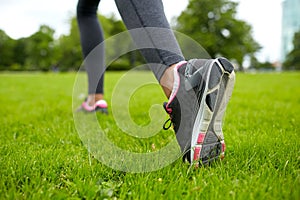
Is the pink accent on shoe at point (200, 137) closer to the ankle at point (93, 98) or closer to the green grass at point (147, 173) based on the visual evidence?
the green grass at point (147, 173)

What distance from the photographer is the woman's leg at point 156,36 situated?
46.4 inches

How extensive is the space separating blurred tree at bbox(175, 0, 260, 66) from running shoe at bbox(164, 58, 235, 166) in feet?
84.2

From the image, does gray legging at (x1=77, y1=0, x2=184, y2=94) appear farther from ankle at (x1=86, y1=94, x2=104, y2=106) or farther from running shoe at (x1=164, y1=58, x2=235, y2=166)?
ankle at (x1=86, y1=94, x2=104, y2=106)

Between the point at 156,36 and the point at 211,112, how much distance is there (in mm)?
386

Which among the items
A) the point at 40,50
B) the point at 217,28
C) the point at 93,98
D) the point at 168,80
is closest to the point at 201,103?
the point at 168,80

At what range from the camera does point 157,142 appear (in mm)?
1573

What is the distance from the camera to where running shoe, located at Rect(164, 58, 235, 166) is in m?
1.11

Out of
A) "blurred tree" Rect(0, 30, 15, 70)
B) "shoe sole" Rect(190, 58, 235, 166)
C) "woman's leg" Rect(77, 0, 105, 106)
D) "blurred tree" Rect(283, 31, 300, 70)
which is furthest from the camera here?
"blurred tree" Rect(283, 31, 300, 70)

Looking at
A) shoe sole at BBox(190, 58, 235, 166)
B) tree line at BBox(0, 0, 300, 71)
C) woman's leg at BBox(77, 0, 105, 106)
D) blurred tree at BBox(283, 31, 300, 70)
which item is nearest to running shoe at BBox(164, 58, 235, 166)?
shoe sole at BBox(190, 58, 235, 166)

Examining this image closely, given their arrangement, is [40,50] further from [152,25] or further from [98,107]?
[152,25]

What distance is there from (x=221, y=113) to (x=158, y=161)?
337 mm

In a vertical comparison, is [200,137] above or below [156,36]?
below

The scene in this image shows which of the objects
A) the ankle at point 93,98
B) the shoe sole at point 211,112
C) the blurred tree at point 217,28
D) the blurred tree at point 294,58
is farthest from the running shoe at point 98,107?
the blurred tree at point 294,58

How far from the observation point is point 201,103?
3.70 feet
